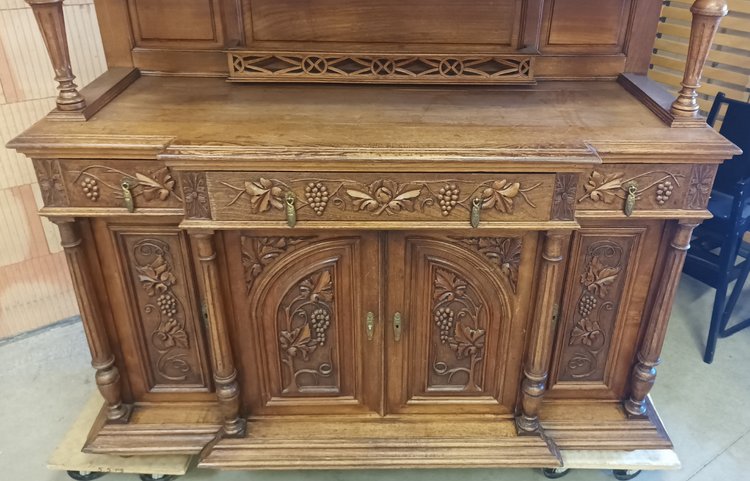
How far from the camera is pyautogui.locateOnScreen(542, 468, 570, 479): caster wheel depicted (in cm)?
170

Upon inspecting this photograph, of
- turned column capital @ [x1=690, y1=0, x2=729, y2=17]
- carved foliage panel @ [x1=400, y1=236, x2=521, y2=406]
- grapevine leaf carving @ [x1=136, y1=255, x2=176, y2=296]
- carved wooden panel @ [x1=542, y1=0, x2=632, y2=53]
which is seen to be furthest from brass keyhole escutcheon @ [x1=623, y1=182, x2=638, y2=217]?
grapevine leaf carving @ [x1=136, y1=255, x2=176, y2=296]

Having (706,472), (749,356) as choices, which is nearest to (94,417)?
(706,472)

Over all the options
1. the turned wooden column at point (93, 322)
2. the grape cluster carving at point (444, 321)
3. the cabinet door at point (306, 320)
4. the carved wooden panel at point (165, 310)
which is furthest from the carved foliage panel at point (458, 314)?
the turned wooden column at point (93, 322)

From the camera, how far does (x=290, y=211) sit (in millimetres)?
1334

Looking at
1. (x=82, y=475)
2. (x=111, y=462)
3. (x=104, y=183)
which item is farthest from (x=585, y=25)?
(x=82, y=475)

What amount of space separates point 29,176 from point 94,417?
843 mm

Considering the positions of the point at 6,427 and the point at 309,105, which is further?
the point at 6,427

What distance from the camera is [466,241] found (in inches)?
56.9

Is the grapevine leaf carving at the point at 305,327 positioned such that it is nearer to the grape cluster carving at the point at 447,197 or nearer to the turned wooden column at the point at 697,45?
the grape cluster carving at the point at 447,197

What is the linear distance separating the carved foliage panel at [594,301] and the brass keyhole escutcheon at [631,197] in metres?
0.09

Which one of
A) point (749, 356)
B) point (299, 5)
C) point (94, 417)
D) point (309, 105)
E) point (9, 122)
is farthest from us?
point (749, 356)

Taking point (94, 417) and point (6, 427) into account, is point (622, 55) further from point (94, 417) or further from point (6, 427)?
point (6, 427)

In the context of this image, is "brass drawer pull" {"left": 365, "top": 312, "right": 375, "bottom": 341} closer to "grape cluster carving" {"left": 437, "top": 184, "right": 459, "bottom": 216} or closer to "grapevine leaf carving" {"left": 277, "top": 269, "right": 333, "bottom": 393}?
"grapevine leaf carving" {"left": 277, "top": 269, "right": 333, "bottom": 393}

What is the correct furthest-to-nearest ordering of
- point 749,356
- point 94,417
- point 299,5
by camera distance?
point 749,356
point 94,417
point 299,5
